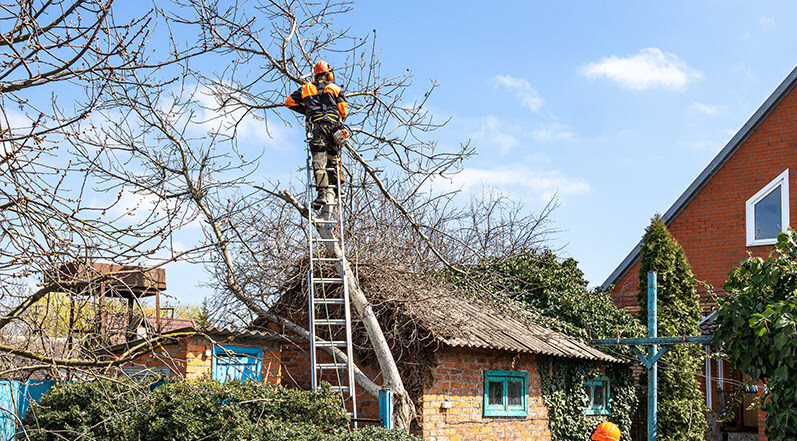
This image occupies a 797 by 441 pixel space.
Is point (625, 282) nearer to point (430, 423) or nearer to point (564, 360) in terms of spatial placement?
point (564, 360)

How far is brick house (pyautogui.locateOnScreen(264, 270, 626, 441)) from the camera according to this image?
1228 cm

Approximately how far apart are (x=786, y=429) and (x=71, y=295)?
993 centimetres

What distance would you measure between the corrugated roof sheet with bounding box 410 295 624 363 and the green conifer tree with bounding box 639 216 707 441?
4.47ft

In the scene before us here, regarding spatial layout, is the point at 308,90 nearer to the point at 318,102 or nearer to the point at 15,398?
the point at 318,102

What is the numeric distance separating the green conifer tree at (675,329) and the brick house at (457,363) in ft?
7.21

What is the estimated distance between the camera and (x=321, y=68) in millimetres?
11953

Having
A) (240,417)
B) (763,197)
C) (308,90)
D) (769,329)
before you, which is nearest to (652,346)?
(769,329)

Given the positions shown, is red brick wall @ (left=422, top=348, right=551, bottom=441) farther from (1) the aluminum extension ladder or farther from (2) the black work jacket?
(2) the black work jacket

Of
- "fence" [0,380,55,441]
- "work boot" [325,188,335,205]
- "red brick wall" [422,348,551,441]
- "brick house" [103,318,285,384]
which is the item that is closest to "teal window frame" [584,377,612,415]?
"red brick wall" [422,348,551,441]

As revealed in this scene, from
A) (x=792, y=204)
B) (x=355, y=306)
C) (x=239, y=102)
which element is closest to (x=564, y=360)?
(x=355, y=306)

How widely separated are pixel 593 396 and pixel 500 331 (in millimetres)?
3460

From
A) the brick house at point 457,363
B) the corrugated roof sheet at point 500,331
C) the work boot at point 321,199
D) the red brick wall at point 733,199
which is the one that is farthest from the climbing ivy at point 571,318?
the work boot at point 321,199

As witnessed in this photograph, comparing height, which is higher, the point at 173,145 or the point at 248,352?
the point at 173,145

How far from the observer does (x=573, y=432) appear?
15211 mm
